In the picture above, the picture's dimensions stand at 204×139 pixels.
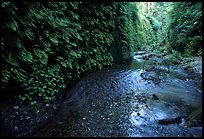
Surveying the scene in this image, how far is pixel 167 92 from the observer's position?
7.02m

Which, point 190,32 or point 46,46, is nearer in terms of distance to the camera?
point 46,46

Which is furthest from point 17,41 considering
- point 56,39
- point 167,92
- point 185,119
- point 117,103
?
point 167,92

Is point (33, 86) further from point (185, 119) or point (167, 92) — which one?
point (167, 92)

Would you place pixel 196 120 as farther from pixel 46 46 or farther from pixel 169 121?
pixel 46 46

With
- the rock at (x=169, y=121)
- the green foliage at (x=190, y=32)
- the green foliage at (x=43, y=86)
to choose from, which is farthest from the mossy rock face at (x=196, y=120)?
the green foliage at (x=190, y=32)

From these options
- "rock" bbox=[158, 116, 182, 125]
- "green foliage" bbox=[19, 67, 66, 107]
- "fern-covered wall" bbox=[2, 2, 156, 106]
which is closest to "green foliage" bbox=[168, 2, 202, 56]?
"fern-covered wall" bbox=[2, 2, 156, 106]

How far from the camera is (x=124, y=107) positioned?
580 cm

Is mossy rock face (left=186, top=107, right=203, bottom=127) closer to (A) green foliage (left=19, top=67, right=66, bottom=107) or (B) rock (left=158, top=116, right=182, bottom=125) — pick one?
(B) rock (left=158, top=116, right=182, bottom=125)

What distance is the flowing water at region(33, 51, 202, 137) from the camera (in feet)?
14.6

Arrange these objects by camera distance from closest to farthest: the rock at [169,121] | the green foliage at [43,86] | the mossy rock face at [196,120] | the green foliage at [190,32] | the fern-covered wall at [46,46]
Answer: the mossy rock face at [196,120] → the fern-covered wall at [46,46] → the rock at [169,121] → the green foliage at [43,86] → the green foliage at [190,32]

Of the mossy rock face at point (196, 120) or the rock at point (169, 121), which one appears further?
the rock at point (169, 121)

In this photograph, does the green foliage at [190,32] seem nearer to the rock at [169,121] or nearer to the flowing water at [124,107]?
the flowing water at [124,107]

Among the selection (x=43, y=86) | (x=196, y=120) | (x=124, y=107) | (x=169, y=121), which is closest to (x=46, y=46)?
(x=43, y=86)

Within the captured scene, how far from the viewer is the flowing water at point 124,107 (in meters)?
4.46
